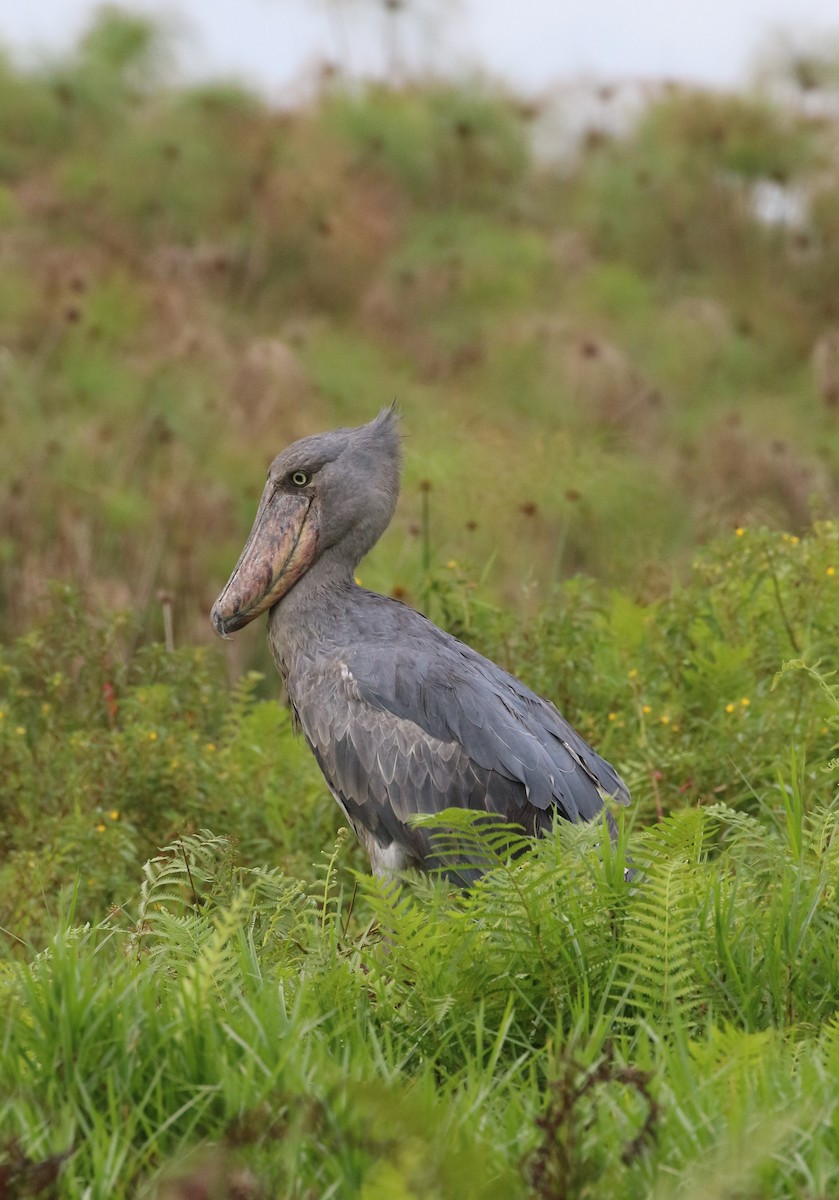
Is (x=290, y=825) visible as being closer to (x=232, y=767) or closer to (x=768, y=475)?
(x=232, y=767)

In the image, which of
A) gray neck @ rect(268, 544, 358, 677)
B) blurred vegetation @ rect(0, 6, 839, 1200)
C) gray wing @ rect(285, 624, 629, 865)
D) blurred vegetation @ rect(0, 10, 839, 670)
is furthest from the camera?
blurred vegetation @ rect(0, 10, 839, 670)

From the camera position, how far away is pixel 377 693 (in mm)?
3625

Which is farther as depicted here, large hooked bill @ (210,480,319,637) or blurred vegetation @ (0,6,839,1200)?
large hooked bill @ (210,480,319,637)

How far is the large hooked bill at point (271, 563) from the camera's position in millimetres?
3994

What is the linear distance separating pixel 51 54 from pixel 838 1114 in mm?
11337

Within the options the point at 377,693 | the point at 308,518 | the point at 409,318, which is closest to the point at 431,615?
the point at 308,518

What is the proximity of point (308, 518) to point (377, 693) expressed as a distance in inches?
25.6

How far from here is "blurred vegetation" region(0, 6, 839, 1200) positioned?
214cm

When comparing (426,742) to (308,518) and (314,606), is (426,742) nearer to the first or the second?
(314,606)

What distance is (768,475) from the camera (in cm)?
816

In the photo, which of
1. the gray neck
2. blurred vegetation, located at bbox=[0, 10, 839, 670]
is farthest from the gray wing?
blurred vegetation, located at bbox=[0, 10, 839, 670]

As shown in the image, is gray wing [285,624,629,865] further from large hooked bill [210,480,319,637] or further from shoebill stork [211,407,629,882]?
large hooked bill [210,480,319,637]

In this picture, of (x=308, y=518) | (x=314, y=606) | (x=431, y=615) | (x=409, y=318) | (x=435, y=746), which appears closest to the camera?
(x=435, y=746)

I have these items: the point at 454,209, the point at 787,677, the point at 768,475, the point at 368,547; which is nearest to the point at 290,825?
the point at 368,547
